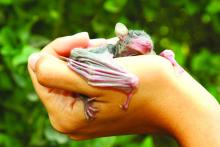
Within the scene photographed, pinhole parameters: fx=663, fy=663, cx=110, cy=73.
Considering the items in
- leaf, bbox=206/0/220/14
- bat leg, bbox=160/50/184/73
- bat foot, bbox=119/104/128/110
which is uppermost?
bat leg, bbox=160/50/184/73

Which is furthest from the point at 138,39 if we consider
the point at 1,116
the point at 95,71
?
the point at 1,116

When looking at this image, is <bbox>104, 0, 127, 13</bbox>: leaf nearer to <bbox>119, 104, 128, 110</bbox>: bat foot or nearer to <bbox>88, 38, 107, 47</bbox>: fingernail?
<bbox>88, 38, 107, 47</bbox>: fingernail

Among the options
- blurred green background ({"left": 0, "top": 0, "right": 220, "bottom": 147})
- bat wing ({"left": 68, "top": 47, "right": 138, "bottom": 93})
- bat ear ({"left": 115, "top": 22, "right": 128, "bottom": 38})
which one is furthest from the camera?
blurred green background ({"left": 0, "top": 0, "right": 220, "bottom": 147})

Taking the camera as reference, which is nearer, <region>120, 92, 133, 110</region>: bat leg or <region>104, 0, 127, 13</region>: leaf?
<region>120, 92, 133, 110</region>: bat leg

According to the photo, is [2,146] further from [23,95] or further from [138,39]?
[138,39]

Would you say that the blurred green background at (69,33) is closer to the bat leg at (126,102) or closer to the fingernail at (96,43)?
the fingernail at (96,43)

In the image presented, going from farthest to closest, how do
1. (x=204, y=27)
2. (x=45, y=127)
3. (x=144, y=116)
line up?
1. (x=204, y=27)
2. (x=45, y=127)
3. (x=144, y=116)

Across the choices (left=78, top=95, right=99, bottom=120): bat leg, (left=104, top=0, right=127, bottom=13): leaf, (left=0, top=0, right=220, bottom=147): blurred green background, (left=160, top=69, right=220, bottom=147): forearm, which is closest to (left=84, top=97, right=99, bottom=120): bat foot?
(left=78, top=95, right=99, bottom=120): bat leg

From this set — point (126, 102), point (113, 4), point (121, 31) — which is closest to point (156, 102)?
point (126, 102)
